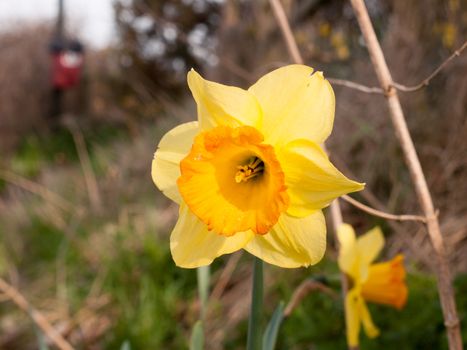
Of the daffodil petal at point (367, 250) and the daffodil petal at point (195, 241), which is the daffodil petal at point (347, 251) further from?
the daffodil petal at point (195, 241)

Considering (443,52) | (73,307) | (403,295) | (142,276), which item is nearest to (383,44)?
(443,52)

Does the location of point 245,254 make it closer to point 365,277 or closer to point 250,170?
point 365,277

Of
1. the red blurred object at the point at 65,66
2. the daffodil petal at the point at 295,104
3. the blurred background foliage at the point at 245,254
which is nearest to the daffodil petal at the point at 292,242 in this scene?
the daffodil petal at the point at 295,104

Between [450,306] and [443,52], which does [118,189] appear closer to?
[443,52]

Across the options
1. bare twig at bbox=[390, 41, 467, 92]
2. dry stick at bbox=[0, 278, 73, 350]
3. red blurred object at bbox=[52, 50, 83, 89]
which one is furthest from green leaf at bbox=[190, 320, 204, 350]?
red blurred object at bbox=[52, 50, 83, 89]

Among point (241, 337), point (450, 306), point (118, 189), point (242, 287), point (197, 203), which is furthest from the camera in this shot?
point (118, 189)

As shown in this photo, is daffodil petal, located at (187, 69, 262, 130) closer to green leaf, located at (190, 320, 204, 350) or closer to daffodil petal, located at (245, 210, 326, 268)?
daffodil petal, located at (245, 210, 326, 268)
